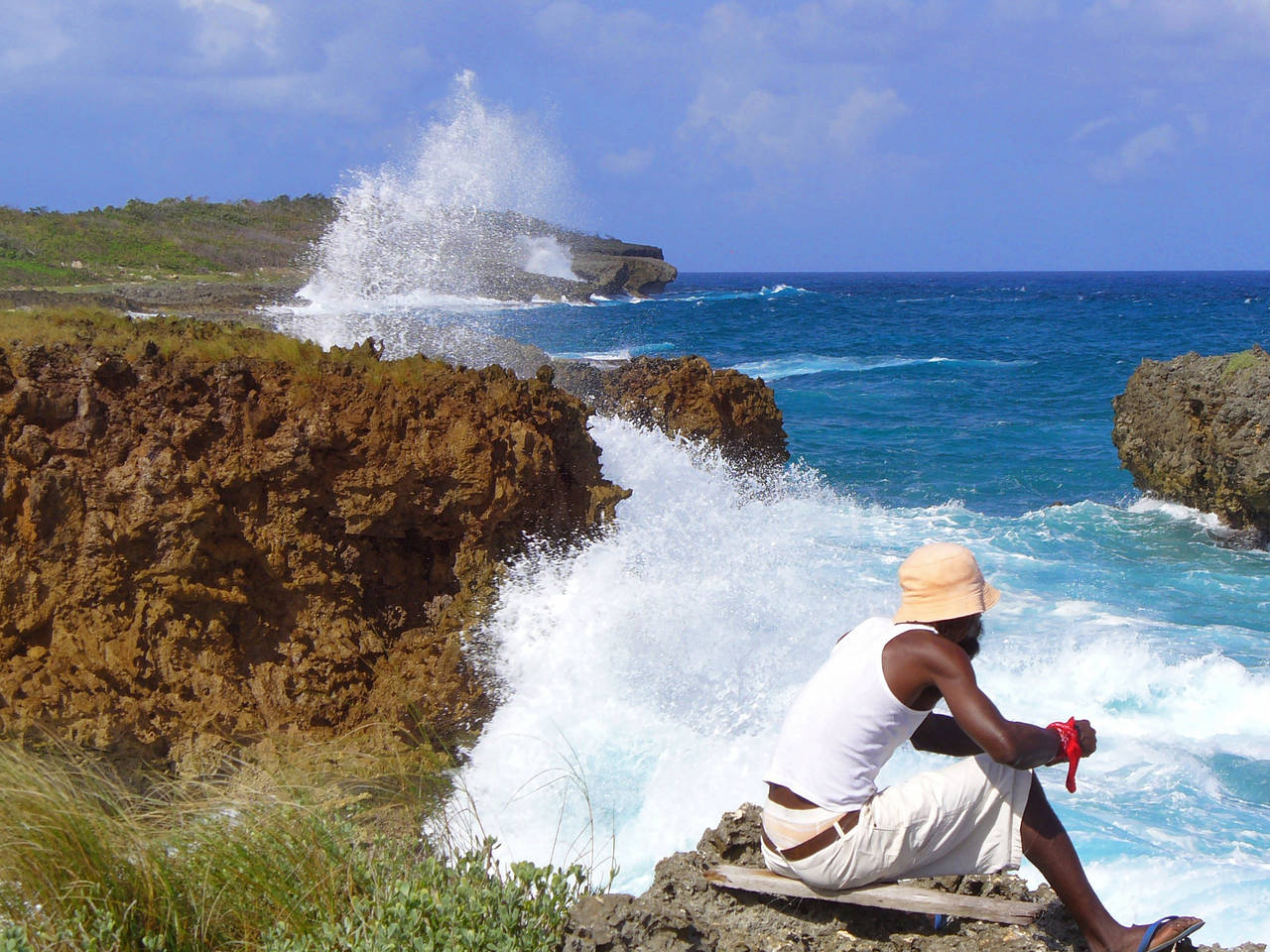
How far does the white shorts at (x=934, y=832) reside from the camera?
9.50ft

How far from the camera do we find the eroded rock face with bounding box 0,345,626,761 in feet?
17.8

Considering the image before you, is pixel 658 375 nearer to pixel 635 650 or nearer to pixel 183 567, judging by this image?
pixel 635 650

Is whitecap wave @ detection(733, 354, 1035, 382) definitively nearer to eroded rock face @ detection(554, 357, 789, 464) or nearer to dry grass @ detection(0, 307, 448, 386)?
eroded rock face @ detection(554, 357, 789, 464)

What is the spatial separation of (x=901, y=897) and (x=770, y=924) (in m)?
0.39

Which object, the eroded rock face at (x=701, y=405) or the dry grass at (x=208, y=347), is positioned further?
the eroded rock face at (x=701, y=405)

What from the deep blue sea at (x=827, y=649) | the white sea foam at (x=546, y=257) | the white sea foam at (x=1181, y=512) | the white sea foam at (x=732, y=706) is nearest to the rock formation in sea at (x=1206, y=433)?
the white sea foam at (x=1181, y=512)

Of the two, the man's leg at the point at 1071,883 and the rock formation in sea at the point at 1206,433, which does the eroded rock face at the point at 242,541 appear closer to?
the man's leg at the point at 1071,883

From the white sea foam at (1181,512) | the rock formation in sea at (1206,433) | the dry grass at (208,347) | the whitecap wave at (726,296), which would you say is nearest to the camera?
the dry grass at (208,347)

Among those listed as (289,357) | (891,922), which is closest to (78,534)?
(289,357)

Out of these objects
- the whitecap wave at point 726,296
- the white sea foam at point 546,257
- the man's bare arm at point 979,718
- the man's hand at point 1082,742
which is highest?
the white sea foam at point 546,257

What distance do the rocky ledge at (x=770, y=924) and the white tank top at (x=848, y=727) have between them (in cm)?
38

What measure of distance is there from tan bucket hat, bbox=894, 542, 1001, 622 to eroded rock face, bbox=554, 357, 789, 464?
29.2 ft

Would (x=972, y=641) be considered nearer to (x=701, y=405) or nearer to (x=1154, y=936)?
(x=1154, y=936)

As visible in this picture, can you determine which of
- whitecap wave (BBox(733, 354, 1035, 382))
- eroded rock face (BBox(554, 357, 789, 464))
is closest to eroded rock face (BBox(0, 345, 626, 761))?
eroded rock face (BBox(554, 357, 789, 464))
